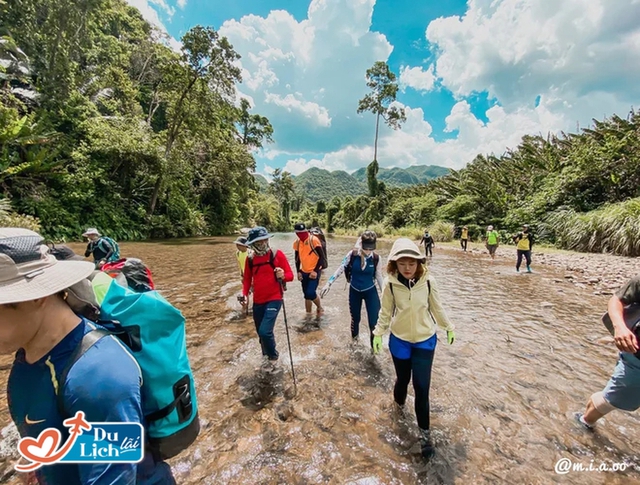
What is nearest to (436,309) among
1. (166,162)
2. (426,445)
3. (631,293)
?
(426,445)

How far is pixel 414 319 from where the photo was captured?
3.14m

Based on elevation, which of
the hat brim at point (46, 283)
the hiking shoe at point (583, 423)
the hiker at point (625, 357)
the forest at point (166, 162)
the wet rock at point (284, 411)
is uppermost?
the forest at point (166, 162)

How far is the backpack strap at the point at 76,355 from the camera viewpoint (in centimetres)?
107

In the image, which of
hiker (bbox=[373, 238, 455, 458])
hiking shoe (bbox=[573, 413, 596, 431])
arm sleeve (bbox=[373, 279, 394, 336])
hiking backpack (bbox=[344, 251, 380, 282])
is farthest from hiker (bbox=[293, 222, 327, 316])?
hiking shoe (bbox=[573, 413, 596, 431])

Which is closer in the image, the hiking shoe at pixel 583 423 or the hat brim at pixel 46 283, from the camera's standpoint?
the hat brim at pixel 46 283

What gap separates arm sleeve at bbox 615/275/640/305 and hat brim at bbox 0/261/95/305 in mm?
4041

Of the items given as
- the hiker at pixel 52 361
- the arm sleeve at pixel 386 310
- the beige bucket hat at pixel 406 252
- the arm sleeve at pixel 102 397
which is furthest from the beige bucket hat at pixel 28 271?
the arm sleeve at pixel 386 310

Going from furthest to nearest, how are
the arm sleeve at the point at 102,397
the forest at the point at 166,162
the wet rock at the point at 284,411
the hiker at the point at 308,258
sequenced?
the forest at the point at 166,162, the hiker at the point at 308,258, the wet rock at the point at 284,411, the arm sleeve at the point at 102,397

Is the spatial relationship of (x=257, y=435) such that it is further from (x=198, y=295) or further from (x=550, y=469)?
(x=198, y=295)

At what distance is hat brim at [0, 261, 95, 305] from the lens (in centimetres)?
104

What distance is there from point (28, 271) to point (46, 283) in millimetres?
77

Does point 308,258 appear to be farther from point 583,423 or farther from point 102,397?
point 102,397

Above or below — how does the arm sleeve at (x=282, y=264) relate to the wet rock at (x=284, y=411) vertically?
above

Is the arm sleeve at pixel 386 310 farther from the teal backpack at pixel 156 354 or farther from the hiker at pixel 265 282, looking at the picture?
the teal backpack at pixel 156 354
